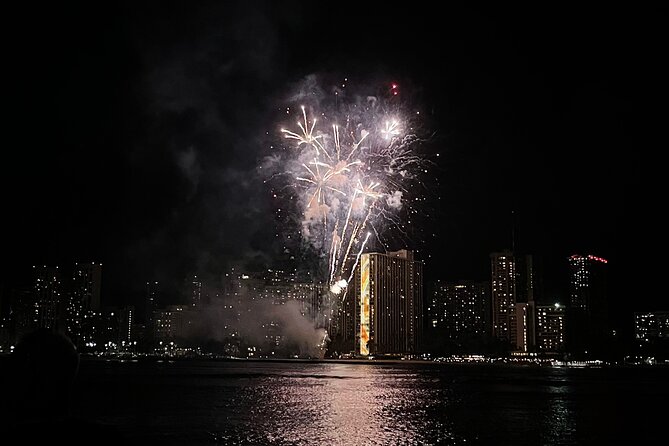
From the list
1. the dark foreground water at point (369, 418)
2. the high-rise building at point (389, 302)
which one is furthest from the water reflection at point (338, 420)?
the high-rise building at point (389, 302)

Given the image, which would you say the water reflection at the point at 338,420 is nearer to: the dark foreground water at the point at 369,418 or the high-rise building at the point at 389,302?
the dark foreground water at the point at 369,418

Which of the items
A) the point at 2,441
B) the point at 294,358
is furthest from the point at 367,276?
the point at 2,441

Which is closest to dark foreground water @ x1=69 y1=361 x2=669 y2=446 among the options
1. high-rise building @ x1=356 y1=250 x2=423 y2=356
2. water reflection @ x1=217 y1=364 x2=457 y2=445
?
water reflection @ x1=217 y1=364 x2=457 y2=445

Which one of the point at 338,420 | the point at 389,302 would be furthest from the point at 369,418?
the point at 389,302

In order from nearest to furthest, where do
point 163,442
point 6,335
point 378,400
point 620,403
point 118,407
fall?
point 163,442 → point 118,407 → point 378,400 → point 620,403 → point 6,335

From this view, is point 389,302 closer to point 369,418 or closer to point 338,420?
point 369,418

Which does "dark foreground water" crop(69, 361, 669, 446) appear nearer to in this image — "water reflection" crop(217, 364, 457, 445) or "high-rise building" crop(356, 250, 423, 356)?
"water reflection" crop(217, 364, 457, 445)

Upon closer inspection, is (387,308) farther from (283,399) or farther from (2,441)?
(2,441)

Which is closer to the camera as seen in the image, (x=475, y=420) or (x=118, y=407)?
(x=475, y=420)
